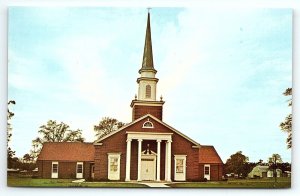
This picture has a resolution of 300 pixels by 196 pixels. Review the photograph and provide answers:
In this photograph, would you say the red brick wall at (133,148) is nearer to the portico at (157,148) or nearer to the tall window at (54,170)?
the portico at (157,148)

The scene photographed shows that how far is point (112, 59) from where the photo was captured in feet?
17.3

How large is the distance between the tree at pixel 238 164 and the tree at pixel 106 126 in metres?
1.02

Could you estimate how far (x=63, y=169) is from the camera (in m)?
5.27

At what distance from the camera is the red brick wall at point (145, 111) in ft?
17.3

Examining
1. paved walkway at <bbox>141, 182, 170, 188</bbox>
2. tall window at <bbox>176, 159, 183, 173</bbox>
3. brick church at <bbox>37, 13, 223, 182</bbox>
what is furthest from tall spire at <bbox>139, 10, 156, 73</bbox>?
paved walkway at <bbox>141, 182, 170, 188</bbox>

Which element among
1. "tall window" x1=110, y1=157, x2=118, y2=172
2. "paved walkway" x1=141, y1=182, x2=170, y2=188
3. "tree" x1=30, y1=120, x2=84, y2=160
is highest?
"tree" x1=30, y1=120, x2=84, y2=160

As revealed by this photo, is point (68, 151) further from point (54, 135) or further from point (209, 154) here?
point (209, 154)

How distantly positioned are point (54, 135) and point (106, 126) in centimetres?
45

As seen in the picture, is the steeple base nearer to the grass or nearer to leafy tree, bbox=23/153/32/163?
the grass

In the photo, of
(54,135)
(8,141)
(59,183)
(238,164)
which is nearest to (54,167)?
(59,183)

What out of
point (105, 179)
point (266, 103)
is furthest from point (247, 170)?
point (105, 179)

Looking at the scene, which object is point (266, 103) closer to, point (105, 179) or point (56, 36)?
point (105, 179)

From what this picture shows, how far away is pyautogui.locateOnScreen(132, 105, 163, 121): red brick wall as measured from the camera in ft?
17.3

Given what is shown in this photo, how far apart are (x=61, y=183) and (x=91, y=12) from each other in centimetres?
148
